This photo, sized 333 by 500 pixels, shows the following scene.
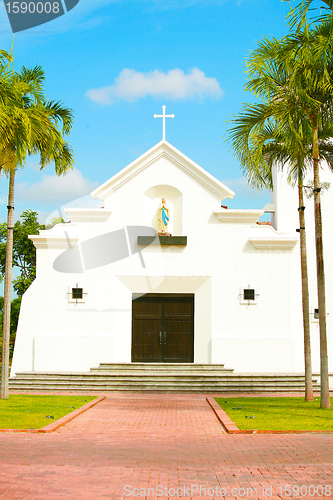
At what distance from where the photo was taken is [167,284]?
69.1 feet

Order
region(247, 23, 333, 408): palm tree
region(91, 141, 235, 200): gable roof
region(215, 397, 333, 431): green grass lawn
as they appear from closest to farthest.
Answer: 1. region(215, 397, 333, 431): green grass lawn
2. region(247, 23, 333, 408): palm tree
3. region(91, 141, 235, 200): gable roof

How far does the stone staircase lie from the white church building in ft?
4.62

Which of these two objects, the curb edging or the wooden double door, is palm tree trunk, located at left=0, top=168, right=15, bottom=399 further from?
the wooden double door

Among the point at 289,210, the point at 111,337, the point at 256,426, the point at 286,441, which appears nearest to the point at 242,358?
the point at 111,337

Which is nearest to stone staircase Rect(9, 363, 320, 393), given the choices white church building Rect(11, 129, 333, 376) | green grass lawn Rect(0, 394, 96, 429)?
white church building Rect(11, 129, 333, 376)

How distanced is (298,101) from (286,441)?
8446 millimetres

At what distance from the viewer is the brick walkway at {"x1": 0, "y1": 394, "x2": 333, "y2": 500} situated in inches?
251

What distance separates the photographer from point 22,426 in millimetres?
10547

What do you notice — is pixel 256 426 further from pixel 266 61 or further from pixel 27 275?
pixel 27 275

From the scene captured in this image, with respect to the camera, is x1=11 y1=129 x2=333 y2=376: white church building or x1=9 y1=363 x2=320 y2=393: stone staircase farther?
x1=11 y1=129 x2=333 y2=376: white church building

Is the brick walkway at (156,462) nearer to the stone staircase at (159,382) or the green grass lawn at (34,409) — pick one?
the green grass lawn at (34,409)

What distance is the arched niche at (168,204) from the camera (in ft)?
70.6

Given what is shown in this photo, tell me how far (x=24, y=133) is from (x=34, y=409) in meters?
7.37

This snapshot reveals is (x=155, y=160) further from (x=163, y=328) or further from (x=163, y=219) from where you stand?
(x=163, y=328)
